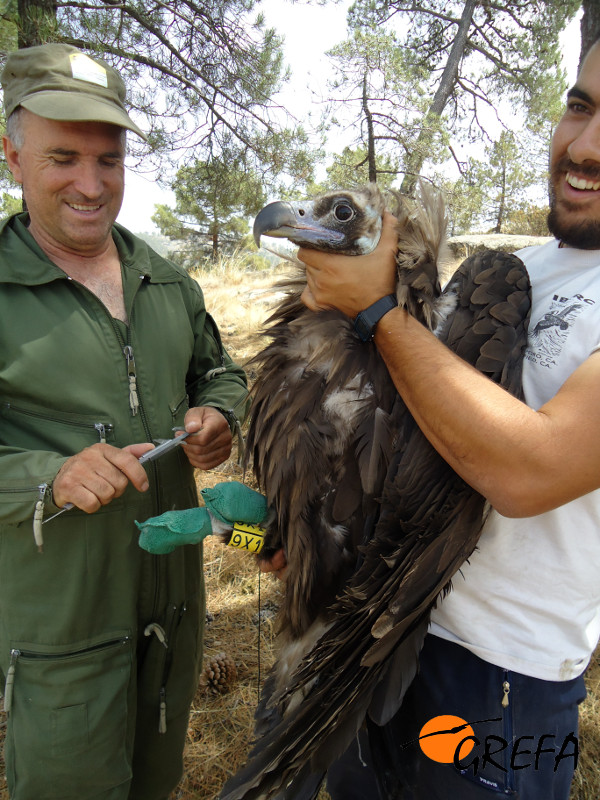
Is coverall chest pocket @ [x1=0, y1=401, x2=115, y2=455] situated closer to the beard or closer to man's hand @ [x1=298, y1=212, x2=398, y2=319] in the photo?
man's hand @ [x1=298, y1=212, x2=398, y2=319]

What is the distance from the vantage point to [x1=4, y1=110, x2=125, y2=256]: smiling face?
1.76m

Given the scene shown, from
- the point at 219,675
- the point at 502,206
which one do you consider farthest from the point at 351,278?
the point at 502,206

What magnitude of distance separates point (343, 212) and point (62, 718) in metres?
1.72

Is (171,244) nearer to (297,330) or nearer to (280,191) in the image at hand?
(280,191)

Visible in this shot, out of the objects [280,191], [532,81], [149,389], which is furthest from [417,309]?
[532,81]

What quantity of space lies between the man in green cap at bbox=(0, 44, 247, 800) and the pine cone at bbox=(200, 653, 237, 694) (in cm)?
114

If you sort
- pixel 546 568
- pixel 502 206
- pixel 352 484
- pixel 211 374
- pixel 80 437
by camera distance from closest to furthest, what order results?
pixel 546 568 < pixel 352 484 < pixel 80 437 < pixel 211 374 < pixel 502 206

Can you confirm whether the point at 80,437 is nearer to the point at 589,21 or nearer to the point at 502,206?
the point at 589,21

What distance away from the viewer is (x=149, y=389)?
1.85 m

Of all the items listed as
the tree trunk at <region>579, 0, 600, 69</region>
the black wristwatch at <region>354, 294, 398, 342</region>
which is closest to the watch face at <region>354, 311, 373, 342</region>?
the black wristwatch at <region>354, 294, 398, 342</region>

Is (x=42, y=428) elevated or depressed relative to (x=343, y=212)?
depressed

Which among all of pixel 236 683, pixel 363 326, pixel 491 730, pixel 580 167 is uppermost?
pixel 580 167

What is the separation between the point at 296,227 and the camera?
151 centimetres

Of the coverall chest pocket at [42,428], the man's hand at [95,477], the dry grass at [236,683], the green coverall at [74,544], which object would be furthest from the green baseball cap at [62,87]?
the man's hand at [95,477]
